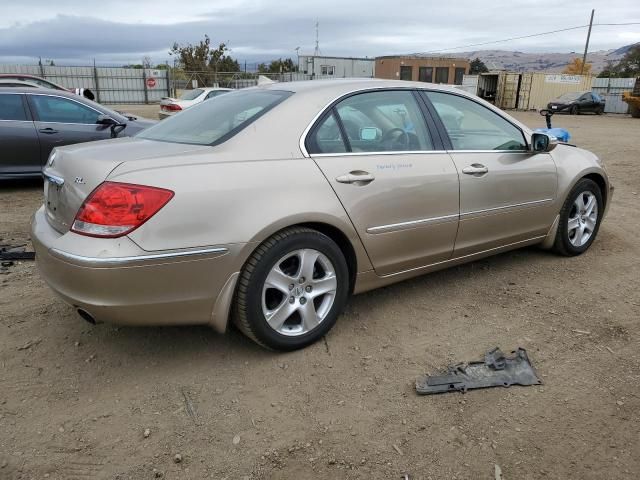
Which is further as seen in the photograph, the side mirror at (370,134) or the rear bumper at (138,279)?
the side mirror at (370,134)

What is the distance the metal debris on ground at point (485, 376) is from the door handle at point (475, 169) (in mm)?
1283

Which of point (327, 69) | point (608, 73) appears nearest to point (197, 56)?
point (327, 69)

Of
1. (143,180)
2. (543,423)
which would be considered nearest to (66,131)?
(143,180)

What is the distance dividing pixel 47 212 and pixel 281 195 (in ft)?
4.57

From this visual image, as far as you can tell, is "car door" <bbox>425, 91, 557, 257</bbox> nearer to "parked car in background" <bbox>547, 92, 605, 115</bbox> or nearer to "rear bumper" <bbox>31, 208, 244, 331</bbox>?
"rear bumper" <bbox>31, 208, 244, 331</bbox>

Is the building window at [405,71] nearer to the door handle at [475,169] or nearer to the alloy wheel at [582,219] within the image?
the alloy wheel at [582,219]

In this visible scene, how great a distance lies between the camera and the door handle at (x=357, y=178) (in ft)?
10.3

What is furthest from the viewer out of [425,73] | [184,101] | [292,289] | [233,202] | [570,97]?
[425,73]

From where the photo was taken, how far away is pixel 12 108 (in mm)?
7109

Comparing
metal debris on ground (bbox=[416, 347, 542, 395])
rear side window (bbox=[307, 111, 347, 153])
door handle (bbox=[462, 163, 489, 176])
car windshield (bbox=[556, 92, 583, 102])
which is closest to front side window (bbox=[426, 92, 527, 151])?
door handle (bbox=[462, 163, 489, 176])

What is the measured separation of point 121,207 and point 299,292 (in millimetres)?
1073

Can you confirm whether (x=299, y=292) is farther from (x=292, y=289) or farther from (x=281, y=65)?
(x=281, y=65)

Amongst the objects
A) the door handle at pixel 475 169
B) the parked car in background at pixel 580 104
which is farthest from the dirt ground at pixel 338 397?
the parked car in background at pixel 580 104

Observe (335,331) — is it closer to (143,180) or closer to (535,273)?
(143,180)
